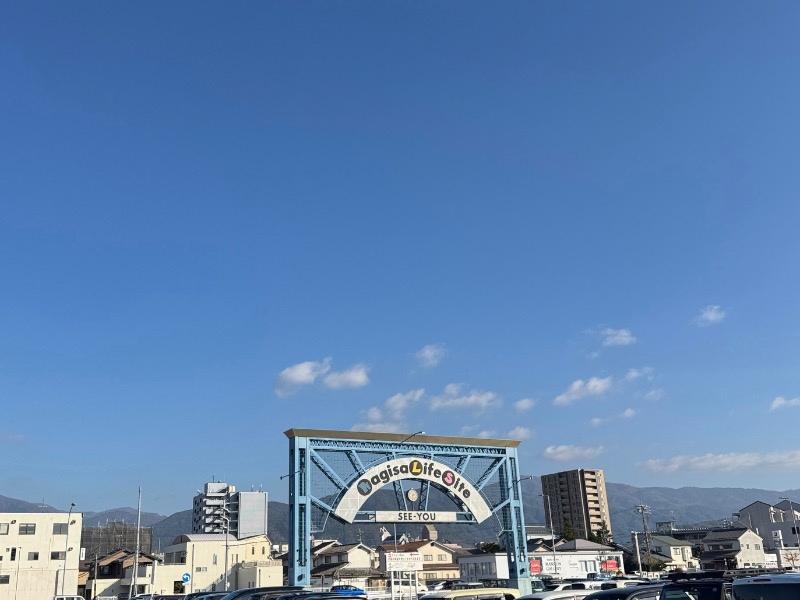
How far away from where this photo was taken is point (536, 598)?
789 inches

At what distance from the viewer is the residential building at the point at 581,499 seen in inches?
6964

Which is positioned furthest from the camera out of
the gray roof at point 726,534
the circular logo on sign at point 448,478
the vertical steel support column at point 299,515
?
the gray roof at point 726,534

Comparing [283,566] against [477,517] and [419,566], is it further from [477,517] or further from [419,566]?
[419,566]

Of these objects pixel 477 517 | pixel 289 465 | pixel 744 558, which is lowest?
pixel 744 558

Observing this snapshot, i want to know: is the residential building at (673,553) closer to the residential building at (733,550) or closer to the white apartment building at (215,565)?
the residential building at (733,550)

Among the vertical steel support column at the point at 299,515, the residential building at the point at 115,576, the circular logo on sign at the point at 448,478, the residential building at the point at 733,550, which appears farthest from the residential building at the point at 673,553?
the vertical steel support column at the point at 299,515

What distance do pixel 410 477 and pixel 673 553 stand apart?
56126mm

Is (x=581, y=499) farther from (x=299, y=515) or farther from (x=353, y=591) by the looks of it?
(x=353, y=591)

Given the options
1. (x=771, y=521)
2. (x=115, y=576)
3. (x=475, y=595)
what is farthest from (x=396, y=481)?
(x=771, y=521)

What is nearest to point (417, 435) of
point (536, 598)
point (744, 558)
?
point (536, 598)

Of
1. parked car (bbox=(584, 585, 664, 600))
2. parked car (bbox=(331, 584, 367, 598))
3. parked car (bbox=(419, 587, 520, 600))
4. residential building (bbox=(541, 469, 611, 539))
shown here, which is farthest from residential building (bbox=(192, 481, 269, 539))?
parked car (bbox=(584, 585, 664, 600))

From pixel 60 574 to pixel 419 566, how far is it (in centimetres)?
4457

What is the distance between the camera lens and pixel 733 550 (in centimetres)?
8712

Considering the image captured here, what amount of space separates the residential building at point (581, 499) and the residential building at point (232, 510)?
68.9 meters
